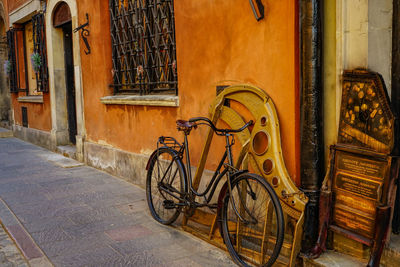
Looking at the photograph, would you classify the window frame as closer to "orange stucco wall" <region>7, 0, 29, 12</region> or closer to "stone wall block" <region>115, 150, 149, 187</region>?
"orange stucco wall" <region>7, 0, 29, 12</region>

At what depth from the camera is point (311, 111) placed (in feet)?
11.7

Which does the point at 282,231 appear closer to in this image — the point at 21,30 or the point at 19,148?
the point at 19,148

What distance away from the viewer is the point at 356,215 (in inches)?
129

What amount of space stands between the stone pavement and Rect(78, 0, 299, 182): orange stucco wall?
95 cm

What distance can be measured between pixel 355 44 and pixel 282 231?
1.53 m

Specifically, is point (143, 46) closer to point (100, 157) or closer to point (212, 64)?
point (212, 64)

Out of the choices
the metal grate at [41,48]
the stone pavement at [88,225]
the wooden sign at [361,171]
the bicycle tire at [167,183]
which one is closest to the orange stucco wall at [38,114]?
the metal grate at [41,48]

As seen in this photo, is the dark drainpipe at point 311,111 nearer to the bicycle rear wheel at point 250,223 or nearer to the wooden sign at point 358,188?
the wooden sign at point 358,188

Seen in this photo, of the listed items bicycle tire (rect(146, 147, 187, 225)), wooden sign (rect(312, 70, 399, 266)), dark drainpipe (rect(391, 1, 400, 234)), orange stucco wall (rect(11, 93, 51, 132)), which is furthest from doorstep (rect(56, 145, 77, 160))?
dark drainpipe (rect(391, 1, 400, 234))

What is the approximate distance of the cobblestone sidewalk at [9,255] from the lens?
395cm

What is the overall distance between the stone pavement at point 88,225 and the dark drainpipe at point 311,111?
85 cm

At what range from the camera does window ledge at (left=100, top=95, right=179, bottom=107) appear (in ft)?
19.1

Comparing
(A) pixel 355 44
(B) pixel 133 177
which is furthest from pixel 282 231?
(B) pixel 133 177

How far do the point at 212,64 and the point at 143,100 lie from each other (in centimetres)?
193
